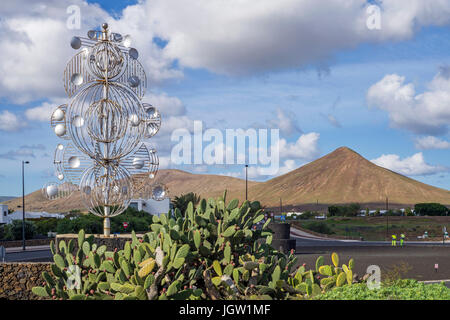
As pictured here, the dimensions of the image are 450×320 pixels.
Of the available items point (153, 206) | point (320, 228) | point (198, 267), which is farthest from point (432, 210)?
point (198, 267)

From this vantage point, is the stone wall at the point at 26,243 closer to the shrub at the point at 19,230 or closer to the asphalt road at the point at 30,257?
the shrub at the point at 19,230

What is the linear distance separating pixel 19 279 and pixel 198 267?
7728 mm

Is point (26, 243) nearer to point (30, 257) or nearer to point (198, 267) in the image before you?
point (30, 257)

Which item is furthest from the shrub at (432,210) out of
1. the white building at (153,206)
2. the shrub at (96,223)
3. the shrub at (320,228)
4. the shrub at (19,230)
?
the shrub at (19,230)

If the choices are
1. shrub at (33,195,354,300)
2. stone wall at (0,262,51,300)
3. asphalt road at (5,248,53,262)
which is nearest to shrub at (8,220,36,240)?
asphalt road at (5,248,53,262)

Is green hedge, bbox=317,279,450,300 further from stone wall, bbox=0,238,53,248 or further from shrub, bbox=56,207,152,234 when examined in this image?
stone wall, bbox=0,238,53,248

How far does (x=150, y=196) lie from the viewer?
1666cm

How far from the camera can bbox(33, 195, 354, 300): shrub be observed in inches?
353

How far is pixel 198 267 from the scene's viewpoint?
9.81 metres

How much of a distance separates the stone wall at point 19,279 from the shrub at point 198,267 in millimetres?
3920
